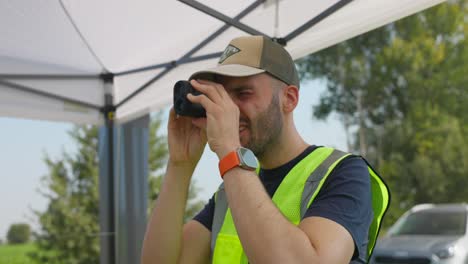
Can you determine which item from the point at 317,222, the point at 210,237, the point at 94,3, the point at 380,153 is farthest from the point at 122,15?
the point at 380,153

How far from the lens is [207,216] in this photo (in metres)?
1.82

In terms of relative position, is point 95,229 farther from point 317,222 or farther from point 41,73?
point 317,222

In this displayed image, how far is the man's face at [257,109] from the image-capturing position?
59.0 inches

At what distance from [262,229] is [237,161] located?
6.3 inches

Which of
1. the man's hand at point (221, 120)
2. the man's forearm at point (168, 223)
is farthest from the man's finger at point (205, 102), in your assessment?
the man's forearm at point (168, 223)

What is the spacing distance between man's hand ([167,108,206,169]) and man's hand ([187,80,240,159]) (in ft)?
1.11

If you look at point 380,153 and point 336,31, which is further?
point 380,153

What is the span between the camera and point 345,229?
1362mm

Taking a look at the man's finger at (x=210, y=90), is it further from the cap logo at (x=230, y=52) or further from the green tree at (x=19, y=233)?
the green tree at (x=19, y=233)

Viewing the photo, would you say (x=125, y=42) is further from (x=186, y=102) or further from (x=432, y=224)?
(x=432, y=224)

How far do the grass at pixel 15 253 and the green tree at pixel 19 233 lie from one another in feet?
0.33

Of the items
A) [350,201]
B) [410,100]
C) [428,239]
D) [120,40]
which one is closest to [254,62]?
[350,201]

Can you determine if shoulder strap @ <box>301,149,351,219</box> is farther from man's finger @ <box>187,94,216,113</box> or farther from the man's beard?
man's finger @ <box>187,94,216,113</box>

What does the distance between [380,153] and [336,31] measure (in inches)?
657
